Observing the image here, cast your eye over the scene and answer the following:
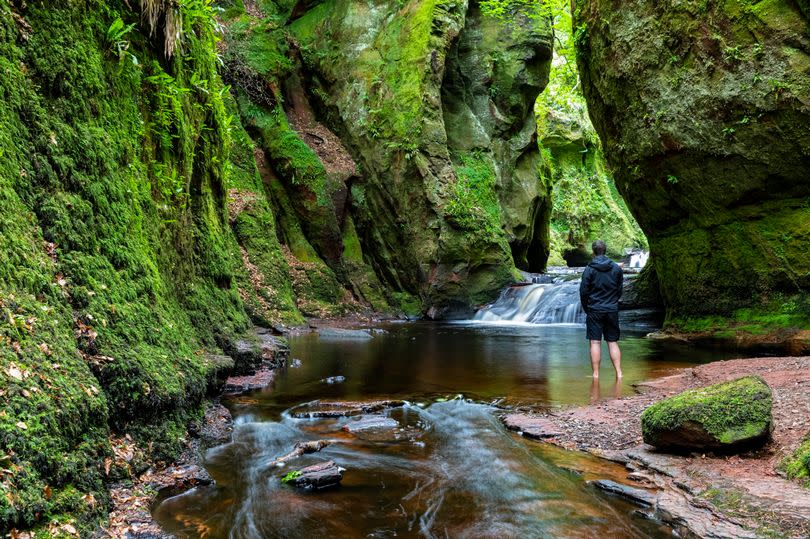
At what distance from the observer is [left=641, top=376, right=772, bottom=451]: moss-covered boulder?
4285 millimetres

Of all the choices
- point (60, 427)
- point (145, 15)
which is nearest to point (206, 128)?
point (145, 15)

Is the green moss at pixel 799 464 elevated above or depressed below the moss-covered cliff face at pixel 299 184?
below

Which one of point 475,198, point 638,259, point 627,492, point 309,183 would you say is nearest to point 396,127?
point 309,183

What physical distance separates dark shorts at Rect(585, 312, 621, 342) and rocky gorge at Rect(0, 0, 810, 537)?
15.6 ft

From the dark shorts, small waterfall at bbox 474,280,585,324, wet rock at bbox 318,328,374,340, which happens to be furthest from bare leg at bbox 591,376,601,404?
small waterfall at bbox 474,280,585,324

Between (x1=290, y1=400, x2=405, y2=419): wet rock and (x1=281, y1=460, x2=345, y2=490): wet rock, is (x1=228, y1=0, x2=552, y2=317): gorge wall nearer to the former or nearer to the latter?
(x1=290, y1=400, x2=405, y2=419): wet rock

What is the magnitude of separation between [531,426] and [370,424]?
1.75m

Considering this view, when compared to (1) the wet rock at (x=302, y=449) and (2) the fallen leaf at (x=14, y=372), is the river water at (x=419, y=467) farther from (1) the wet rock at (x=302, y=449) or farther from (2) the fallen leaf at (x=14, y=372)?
(2) the fallen leaf at (x=14, y=372)

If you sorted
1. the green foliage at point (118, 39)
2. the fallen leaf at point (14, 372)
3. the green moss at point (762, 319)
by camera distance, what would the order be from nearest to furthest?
the fallen leaf at point (14, 372) < the green foliage at point (118, 39) < the green moss at point (762, 319)

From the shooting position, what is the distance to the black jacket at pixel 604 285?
8266 millimetres

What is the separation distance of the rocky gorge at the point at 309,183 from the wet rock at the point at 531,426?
333 centimetres

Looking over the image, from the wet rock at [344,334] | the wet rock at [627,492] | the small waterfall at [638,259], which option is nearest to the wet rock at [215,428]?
the wet rock at [627,492]

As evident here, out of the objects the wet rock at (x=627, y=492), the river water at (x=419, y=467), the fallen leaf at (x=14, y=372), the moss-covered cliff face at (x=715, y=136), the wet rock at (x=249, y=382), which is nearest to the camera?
the fallen leaf at (x=14, y=372)

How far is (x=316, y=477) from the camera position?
429 cm
